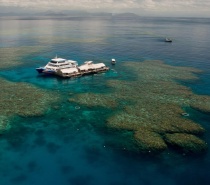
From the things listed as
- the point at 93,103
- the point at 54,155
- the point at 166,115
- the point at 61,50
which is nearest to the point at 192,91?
the point at 166,115

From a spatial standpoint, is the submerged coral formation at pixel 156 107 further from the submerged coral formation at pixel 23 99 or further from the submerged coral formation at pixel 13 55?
the submerged coral formation at pixel 13 55

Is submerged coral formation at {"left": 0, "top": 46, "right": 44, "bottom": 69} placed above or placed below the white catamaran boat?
below

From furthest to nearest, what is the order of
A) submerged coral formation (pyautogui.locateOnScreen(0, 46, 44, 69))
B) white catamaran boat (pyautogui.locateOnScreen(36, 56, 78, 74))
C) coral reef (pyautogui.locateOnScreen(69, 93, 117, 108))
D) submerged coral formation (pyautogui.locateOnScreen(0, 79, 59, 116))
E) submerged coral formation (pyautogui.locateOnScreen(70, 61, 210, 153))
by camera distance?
submerged coral formation (pyautogui.locateOnScreen(0, 46, 44, 69)) < white catamaran boat (pyautogui.locateOnScreen(36, 56, 78, 74)) < coral reef (pyautogui.locateOnScreen(69, 93, 117, 108)) < submerged coral formation (pyautogui.locateOnScreen(0, 79, 59, 116)) < submerged coral formation (pyautogui.locateOnScreen(70, 61, 210, 153))

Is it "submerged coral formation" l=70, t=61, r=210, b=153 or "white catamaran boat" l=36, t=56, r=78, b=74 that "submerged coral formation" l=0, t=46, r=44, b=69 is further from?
"submerged coral formation" l=70, t=61, r=210, b=153

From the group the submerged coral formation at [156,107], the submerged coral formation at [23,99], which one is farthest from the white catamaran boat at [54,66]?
the submerged coral formation at [156,107]

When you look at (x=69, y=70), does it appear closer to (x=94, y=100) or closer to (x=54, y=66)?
(x=54, y=66)

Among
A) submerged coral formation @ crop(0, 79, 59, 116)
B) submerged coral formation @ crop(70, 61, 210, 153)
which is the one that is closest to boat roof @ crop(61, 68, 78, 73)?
submerged coral formation @ crop(0, 79, 59, 116)
